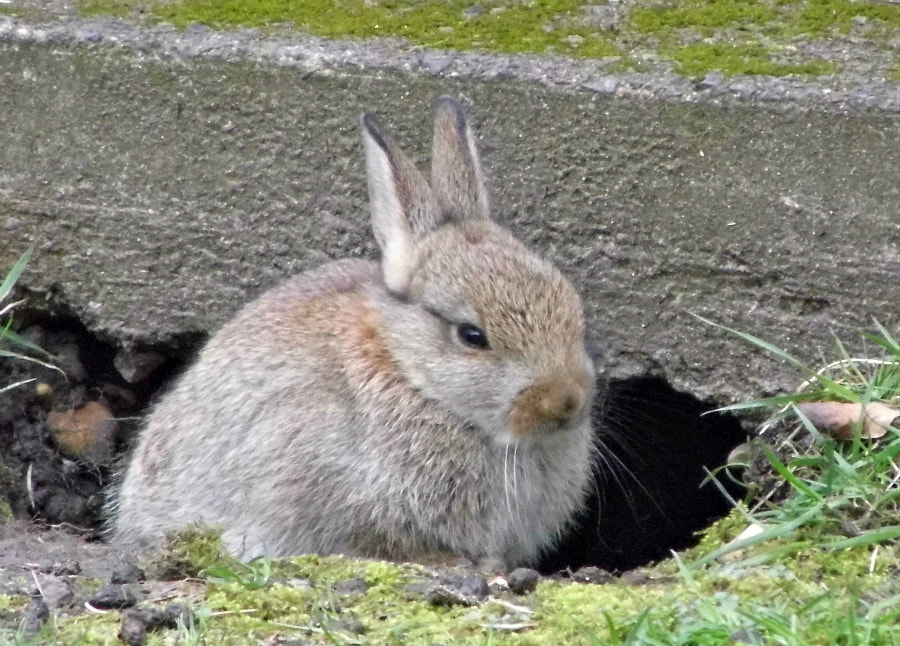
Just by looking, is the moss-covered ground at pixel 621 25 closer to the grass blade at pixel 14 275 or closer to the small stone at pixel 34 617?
the grass blade at pixel 14 275

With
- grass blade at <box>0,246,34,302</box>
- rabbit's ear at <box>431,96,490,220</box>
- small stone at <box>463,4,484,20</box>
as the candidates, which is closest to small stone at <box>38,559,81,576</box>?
Result: grass blade at <box>0,246,34,302</box>

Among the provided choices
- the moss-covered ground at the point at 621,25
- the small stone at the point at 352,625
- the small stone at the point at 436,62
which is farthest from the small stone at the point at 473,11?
the small stone at the point at 352,625

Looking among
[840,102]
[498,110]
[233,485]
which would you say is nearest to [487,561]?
[233,485]

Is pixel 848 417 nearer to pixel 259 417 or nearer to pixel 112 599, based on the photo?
pixel 259 417

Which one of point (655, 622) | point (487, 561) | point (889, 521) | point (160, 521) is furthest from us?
point (160, 521)

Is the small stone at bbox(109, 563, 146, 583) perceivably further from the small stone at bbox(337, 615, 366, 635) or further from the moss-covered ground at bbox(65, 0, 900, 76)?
the moss-covered ground at bbox(65, 0, 900, 76)

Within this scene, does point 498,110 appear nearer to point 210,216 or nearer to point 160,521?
point 210,216
